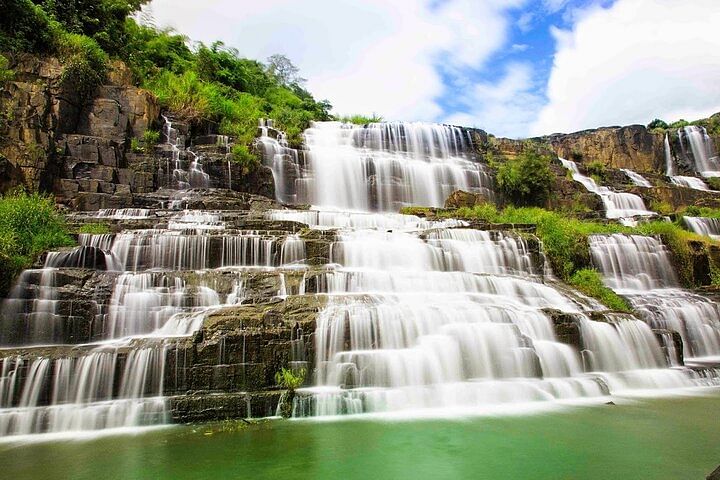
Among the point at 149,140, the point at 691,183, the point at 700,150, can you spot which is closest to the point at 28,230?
the point at 149,140

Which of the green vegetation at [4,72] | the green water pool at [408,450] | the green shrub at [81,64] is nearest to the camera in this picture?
the green water pool at [408,450]

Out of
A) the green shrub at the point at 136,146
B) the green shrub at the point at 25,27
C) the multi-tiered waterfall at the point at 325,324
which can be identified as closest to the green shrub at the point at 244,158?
the green shrub at the point at 136,146

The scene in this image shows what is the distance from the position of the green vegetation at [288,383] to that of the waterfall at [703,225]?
59.9ft

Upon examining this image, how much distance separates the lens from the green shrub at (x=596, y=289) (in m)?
11.7

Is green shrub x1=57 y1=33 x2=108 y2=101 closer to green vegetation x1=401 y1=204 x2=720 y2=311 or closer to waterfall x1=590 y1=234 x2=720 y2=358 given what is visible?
green vegetation x1=401 y1=204 x2=720 y2=311

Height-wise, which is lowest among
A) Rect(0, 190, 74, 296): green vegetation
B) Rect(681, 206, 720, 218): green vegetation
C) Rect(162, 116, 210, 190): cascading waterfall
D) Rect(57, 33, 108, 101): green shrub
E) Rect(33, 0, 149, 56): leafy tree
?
Rect(0, 190, 74, 296): green vegetation

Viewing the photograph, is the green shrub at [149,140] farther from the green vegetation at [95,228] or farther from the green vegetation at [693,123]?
the green vegetation at [693,123]

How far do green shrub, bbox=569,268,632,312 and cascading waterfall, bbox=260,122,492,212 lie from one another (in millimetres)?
9226

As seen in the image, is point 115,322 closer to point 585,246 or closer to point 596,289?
point 596,289

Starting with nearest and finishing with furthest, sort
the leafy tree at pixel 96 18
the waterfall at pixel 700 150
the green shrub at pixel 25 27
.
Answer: the green shrub at pixel 25 27, the leafy tree at pixel 96 18, the waterfall at pixel 700 150

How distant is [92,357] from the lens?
22.6 ft

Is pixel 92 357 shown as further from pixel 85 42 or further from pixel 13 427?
pixel 85 42

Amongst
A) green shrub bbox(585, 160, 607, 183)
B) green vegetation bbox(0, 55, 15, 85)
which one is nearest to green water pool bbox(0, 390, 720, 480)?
Result: green vegetation bbox(0, 55, 15, 85)

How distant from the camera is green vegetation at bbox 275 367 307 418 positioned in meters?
6.80
